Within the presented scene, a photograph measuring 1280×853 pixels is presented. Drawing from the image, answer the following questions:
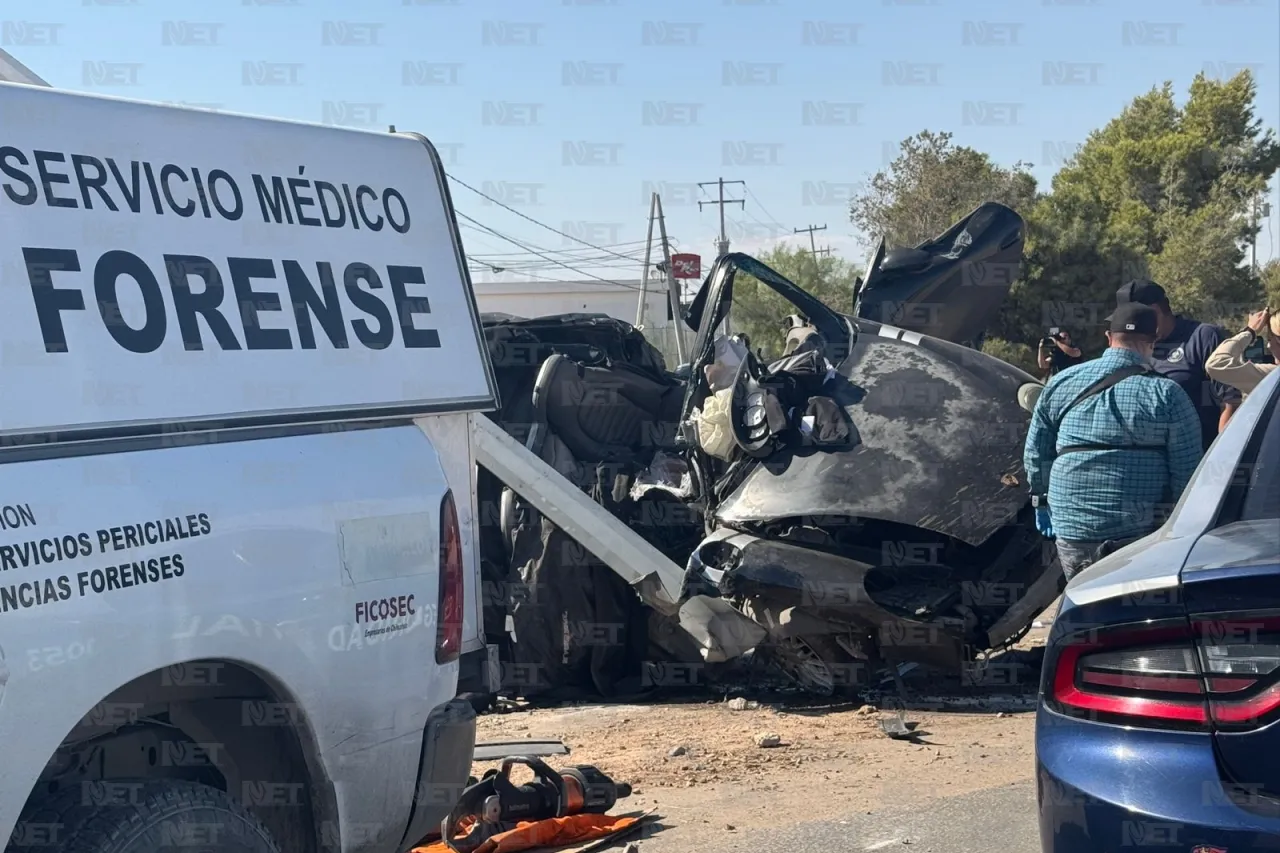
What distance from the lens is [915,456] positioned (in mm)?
6965

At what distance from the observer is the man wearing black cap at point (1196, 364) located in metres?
8.05

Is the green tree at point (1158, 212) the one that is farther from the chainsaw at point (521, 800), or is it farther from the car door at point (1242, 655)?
the car door at point (1242, 655)

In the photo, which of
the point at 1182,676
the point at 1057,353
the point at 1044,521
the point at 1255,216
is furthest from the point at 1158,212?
the point at 1182,676

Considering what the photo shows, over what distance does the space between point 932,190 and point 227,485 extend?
98.6 feet

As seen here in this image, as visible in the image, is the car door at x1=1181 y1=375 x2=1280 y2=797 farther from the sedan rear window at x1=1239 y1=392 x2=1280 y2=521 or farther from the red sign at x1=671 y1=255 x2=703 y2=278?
the red sign at x1=671 y1=255 x2=703 y2=278

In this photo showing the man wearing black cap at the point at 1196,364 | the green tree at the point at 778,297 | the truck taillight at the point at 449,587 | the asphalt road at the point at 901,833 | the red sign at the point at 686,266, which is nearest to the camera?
the truck taillight at the point at 449,587

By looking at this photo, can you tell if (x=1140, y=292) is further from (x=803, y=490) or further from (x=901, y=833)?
(x=901, y=833)

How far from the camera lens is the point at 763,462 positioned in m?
7.32

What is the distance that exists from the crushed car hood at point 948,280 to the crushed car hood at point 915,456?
2.57 ft

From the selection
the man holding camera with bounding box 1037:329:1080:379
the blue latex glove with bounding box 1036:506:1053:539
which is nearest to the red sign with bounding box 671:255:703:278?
the man holding camera with bounding box 1037:329:1080:379

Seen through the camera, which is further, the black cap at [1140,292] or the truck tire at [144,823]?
the black cap at [1140,292]

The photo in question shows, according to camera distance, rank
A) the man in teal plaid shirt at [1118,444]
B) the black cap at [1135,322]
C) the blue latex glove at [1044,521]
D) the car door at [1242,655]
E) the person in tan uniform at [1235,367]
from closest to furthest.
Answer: the car door at [1242,655] → the man in teal plaid shirt at [1118,444] → the black cap at [1135,322] → the blue latex glove at [1044,521] → the person in tan uniform at [1235,367]

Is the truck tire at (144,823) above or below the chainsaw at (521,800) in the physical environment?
above

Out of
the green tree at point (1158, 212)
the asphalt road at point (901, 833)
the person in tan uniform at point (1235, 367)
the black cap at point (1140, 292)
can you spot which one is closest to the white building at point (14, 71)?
the asphalt road at point (901, 833)
